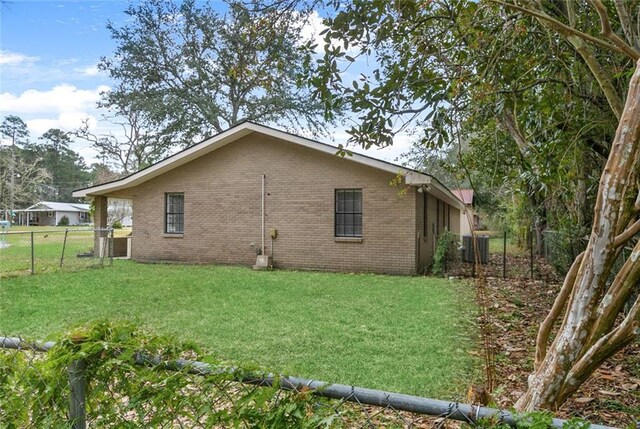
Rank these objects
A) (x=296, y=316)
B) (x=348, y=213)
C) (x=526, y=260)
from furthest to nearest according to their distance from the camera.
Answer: (x=526, y=260)
(x=348, y=213)
(x=296, y=316)

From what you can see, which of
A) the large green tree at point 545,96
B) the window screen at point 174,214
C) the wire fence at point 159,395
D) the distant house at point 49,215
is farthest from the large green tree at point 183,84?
the distant house at point 49,215

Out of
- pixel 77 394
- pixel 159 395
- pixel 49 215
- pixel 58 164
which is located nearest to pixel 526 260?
pixel 159 395

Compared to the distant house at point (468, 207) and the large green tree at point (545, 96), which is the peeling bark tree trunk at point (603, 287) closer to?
the large green tree at point (545, 96)

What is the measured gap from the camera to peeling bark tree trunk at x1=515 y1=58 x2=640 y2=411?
7.00ft

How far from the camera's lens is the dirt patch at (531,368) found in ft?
10.8

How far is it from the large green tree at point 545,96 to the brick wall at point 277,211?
611 centimetres

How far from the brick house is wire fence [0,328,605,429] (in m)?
9.89

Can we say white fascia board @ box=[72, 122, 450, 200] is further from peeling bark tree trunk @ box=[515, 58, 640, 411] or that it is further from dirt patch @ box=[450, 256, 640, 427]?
peeling bark tree trunk @ box=[515, 58, 640, 411]

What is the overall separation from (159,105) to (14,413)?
23597 millimetres

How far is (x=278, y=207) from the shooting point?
13.4 m

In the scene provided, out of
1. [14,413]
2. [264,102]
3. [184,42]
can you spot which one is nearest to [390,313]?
[14,413]

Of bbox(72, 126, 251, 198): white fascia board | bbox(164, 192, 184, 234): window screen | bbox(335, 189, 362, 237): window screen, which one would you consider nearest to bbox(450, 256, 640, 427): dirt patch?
bbox(335, 189, 362, 237): window screen

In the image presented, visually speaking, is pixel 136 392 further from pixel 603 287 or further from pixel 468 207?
pixel 468 207

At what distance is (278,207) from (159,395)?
39.0 ft
